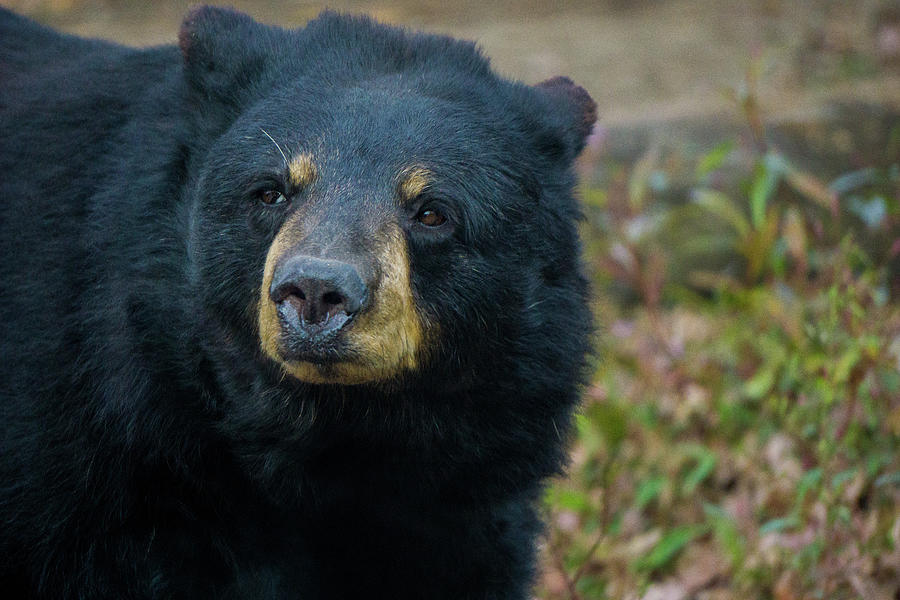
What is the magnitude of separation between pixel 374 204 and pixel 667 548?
220 cm

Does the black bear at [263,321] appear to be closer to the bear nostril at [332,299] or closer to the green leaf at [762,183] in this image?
the bear nostril at [332,299]

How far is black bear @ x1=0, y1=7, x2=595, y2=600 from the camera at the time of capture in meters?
3.08

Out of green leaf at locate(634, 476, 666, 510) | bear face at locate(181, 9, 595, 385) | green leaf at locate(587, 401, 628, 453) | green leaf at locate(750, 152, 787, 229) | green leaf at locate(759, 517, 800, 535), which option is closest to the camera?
bear face at locate(181, 9, 595, 385)

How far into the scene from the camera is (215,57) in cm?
326

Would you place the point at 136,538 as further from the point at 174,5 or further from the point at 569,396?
the point at 174,5

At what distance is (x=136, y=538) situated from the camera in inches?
126

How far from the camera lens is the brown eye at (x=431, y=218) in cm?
306

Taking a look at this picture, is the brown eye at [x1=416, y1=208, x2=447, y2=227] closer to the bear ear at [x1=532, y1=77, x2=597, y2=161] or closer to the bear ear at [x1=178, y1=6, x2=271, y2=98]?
the bear ear at [x1=532, y1=77, x2=597, y2=161]

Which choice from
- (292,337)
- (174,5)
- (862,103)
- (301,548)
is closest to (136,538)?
(301,548)

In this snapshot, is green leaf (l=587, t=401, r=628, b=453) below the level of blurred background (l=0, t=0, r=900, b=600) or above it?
below

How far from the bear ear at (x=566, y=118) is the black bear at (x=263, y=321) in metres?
0.02

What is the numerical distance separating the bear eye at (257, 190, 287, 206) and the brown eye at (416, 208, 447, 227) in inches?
14.6

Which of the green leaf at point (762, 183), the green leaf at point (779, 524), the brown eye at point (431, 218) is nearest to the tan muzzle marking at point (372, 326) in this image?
the brown eye at point (431, 218)

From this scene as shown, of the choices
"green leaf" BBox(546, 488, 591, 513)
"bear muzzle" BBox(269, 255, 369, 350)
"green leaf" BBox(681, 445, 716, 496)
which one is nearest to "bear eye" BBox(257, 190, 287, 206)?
"bear muzzle" BBox(269, 255, 369, 350)
